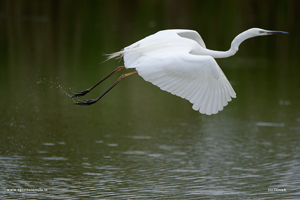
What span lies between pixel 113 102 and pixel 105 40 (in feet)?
24.9

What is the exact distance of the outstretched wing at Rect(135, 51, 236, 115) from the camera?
589cm

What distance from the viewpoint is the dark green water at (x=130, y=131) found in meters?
6.81

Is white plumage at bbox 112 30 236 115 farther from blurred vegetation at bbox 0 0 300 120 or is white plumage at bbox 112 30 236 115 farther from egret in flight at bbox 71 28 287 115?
blurred vegetation at bbox 0 0 300 120

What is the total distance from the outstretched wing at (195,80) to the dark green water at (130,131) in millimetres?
1211

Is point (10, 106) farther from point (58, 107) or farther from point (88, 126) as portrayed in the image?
point (88, 126)

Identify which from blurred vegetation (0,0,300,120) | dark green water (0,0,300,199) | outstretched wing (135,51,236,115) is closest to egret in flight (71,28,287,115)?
outstretched wing (135,51,236,115)

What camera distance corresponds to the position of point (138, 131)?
9.44 m

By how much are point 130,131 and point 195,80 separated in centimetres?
359

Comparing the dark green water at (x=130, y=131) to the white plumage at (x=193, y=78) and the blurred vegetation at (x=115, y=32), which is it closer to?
the blurred vegetation at (x=115, y=32)

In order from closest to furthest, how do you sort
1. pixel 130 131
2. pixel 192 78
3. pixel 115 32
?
pixel 192 78
pixel 130 131
pixel 115 32

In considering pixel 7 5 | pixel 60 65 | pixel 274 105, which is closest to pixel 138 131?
pixel 274 105

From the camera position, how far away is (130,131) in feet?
30.8

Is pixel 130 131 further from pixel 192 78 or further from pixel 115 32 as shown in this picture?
pixel 115 32

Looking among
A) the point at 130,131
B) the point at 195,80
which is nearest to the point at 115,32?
the point at 130,131
